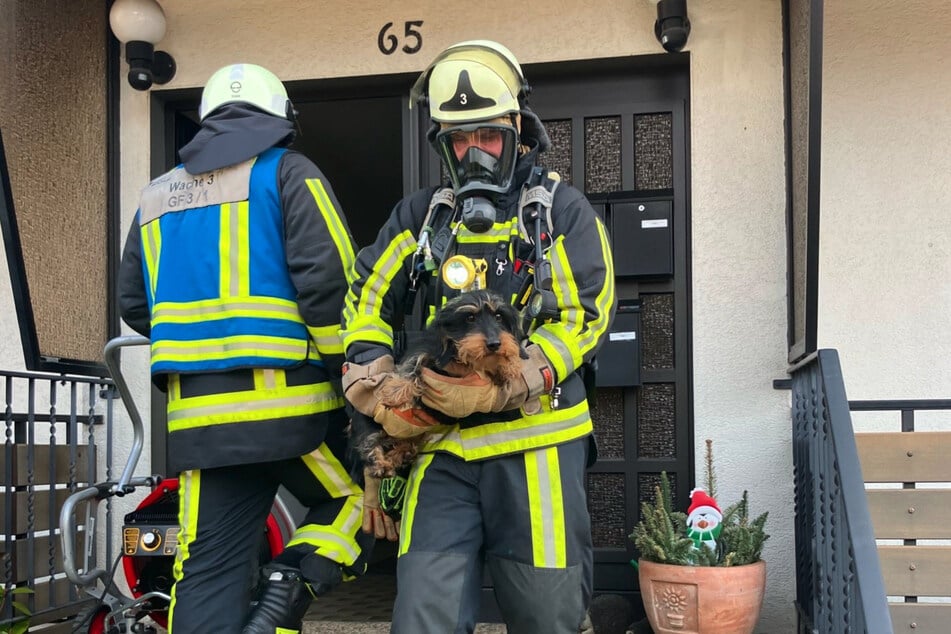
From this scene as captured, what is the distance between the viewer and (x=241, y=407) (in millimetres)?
2865

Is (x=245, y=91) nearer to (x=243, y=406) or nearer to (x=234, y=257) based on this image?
(x=234, y=257)

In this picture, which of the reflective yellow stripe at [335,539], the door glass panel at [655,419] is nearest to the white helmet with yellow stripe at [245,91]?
the reflective yellow stripe at [335,539]

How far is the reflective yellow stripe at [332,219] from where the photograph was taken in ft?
9.64

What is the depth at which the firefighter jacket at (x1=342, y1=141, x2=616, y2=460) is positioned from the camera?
8.24ft

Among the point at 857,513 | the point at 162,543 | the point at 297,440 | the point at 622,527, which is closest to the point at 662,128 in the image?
the point at 622,527

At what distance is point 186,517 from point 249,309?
0.68m

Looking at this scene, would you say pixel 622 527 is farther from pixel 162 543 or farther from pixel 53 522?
pixel 53 522

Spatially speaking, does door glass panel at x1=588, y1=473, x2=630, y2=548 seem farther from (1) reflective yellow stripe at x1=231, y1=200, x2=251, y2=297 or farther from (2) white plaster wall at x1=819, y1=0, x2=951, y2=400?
(1) reflective yellow stripe at x1=231, y1=200, x2=251, y2=297

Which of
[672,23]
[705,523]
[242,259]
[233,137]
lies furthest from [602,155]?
[242,259]

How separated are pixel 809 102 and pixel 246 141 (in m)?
2.12

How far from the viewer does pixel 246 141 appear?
9.71 ft

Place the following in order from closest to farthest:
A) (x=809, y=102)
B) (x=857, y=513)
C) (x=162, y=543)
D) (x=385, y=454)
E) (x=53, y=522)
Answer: (x=385, y=454) → (x=857, y=513) → (x=162, y=543) → (x=809, y=102) → (x=53, y=522)

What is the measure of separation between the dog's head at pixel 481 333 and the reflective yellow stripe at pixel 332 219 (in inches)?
28.9

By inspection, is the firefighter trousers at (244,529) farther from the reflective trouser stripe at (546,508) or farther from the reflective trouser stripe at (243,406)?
the reflective trouser stripe at (546,508)
